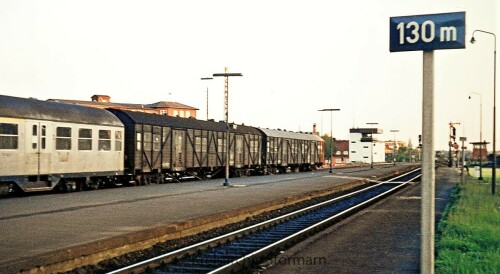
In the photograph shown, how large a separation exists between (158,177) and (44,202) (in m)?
13.6

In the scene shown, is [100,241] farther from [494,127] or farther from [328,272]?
[494,127]

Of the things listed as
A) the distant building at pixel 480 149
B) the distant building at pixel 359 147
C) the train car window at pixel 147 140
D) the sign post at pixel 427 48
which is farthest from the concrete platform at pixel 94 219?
the distant building at pixel 359 147

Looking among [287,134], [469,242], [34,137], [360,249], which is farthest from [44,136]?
[287,134]

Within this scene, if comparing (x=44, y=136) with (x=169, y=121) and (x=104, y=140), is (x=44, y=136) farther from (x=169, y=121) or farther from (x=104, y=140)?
(x=169, y=121)

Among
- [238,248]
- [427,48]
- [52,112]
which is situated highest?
[52,112]

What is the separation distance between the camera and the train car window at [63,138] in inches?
916

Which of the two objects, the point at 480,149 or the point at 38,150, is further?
the point at 480,149

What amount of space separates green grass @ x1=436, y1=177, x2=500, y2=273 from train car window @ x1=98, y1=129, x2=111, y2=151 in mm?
15358

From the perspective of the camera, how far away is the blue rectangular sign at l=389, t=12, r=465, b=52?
472cm

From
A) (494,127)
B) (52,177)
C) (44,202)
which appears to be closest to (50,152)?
(52,177)

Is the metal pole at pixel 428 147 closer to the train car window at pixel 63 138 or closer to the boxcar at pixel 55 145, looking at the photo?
the boxcar at pixel 55 145

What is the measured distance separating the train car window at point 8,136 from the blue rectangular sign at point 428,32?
18.2 meters

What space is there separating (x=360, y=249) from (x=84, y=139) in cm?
1631

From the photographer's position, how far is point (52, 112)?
76.0 ft
